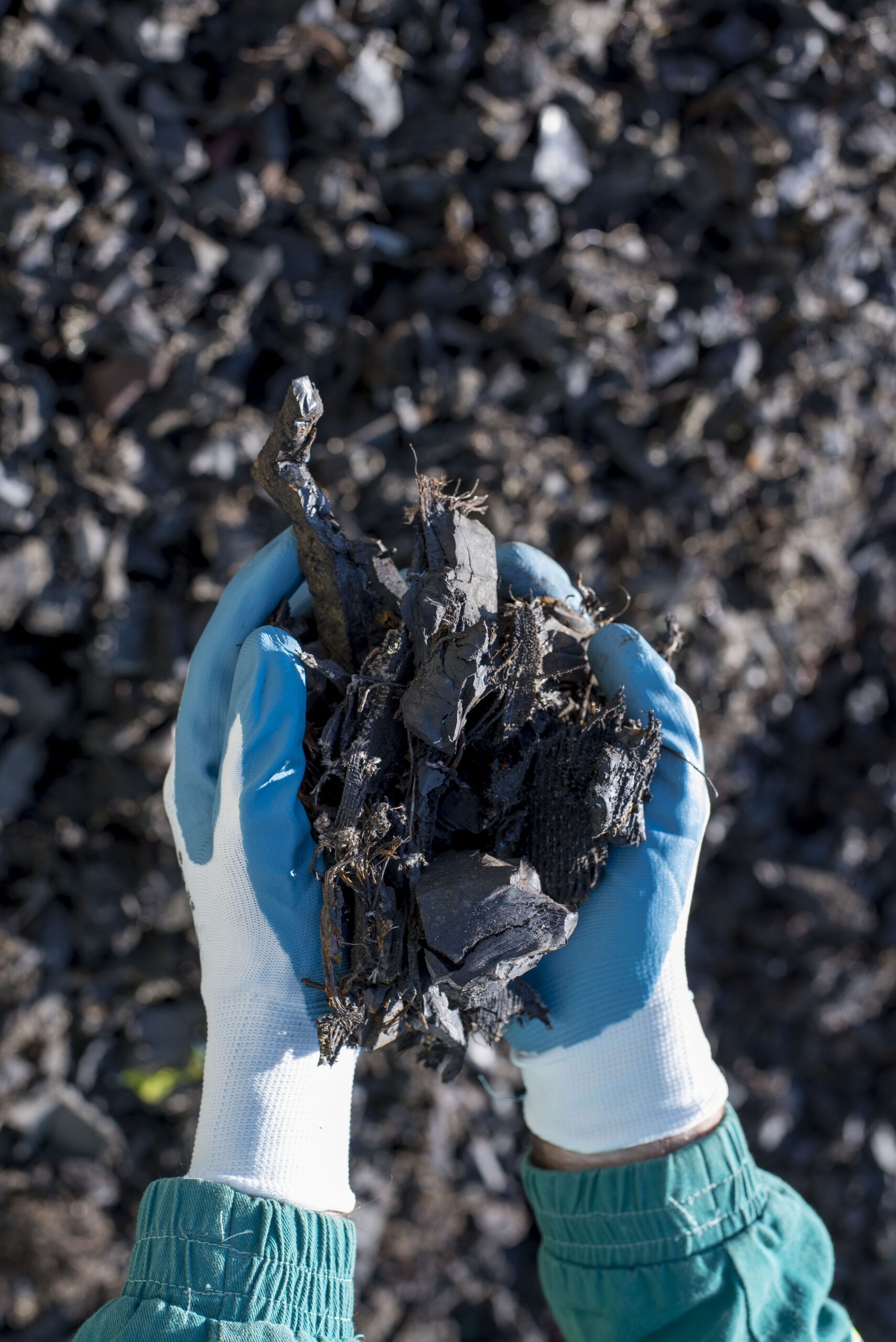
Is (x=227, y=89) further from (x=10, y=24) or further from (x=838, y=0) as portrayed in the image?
(x=838, y=0)

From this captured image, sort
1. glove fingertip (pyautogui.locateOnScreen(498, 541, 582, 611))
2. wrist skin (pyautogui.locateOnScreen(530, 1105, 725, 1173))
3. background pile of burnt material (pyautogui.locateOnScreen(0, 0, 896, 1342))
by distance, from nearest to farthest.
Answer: wrist skin (pyautogui.locateOnScreen(530, 1105, 725, 1173)) → glove fingertip (pyautogui.locateOnScreen(498, 541, 582, 611)) → background pile of burnt material (pyautogui.locateOnScreen(0, 0, 896, 1342))

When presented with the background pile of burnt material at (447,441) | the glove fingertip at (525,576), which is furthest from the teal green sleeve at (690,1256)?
the background pile of burnt material at (447,441)

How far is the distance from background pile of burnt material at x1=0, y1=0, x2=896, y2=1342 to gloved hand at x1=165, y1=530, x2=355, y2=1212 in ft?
3.21

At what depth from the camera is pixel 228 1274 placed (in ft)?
3.49

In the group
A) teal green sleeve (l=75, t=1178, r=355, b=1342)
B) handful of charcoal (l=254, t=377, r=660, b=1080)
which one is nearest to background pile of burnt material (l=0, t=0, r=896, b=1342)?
handful of charcoal (l=254, t=377, r=660, b=1080)

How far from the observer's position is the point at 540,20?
2.28m

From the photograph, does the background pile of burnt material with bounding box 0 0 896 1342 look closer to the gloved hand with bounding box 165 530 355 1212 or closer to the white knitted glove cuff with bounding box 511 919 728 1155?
the gloved hand with bounding box 165 530 355 1212

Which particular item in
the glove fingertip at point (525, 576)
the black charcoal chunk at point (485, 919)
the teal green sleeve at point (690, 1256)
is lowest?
the teal green sleeve at point (690, 1256)

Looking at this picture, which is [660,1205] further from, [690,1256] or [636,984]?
[636,984]

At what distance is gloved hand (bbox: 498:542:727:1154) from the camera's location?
1337 millimetres

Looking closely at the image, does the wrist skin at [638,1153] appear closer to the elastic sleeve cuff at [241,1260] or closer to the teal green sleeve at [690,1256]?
the teal green sleeve at [690,1256]

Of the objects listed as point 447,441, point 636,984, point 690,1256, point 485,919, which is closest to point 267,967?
point 485,919

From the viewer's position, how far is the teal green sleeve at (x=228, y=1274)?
104 centimetres

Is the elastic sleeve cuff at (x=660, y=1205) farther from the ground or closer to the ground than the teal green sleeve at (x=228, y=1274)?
closer to the ground
